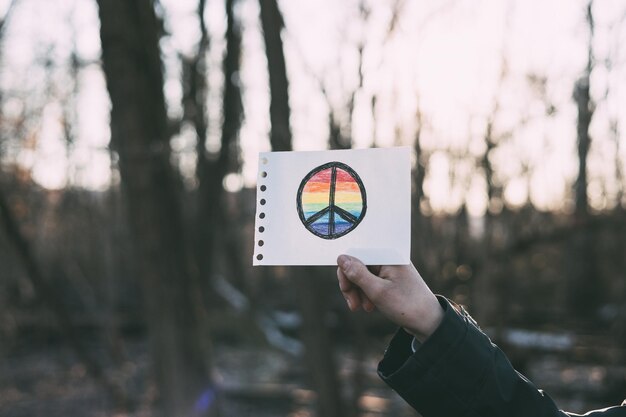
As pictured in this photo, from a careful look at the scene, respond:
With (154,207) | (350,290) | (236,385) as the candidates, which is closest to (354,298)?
(350,290)

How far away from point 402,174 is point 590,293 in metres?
15.9

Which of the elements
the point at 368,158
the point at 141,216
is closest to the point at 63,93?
the point at 141,216

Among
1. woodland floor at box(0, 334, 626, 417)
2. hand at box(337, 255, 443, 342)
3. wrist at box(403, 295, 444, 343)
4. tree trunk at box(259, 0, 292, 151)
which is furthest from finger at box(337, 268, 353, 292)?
woodland floor at box(0, 334, 626, 417)

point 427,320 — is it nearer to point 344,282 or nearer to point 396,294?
point 396,294

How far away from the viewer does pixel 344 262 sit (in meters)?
1.32

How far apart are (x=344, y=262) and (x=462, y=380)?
34 centimetres

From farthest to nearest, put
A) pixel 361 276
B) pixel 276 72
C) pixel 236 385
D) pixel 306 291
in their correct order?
pixel 236 385
pixel 306 291
pixel 276 72
pixel 361 276

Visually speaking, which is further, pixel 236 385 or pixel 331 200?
pixel 236 385

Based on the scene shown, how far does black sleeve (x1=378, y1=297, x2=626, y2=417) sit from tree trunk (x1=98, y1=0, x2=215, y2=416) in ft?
11.4

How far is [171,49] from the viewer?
852 centimetres

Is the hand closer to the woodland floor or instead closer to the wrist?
the wrist

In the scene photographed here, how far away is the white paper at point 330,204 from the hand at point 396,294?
0.10 m

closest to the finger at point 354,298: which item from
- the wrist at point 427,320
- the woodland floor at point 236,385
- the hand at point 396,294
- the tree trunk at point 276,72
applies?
the hand at point 396,294

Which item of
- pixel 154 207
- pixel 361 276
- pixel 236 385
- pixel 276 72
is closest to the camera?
pixel 361 276
